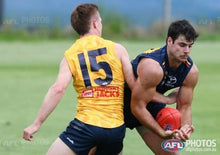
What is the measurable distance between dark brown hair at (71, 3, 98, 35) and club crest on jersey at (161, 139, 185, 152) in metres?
1.44

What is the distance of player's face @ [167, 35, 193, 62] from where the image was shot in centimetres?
694

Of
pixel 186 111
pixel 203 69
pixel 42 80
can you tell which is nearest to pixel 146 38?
pixel 203 69

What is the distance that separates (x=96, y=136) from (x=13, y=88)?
9.35 meters

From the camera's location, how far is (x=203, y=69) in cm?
1978

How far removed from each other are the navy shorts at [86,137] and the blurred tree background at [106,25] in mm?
24123

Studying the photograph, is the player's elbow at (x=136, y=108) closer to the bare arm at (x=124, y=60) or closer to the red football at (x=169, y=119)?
the red football at (x=169, y=119)

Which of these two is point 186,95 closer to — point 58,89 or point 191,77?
point 191,77

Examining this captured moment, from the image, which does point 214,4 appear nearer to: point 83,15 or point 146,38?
point 146,38

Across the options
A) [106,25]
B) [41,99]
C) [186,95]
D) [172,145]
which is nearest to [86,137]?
[172,145]

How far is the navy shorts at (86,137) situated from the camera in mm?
6648

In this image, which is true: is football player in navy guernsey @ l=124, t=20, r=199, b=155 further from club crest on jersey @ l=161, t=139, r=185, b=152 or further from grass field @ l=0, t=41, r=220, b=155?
grass field @ l=0, t=41, r=220, b=155

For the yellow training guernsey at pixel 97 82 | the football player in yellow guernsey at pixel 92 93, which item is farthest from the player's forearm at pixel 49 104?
the yellow training guernsey at pixel 97 82

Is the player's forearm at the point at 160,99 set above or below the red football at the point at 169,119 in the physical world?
above

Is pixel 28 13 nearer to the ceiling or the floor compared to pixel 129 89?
nearer to the floor
